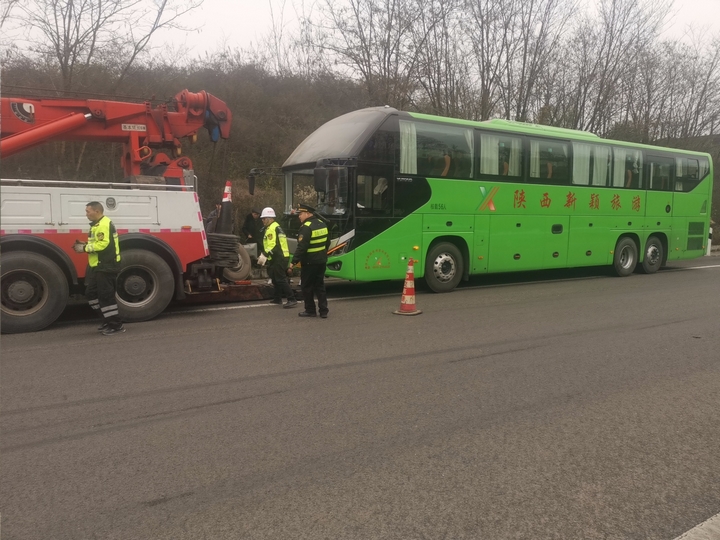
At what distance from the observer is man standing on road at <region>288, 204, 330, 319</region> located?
886 cm

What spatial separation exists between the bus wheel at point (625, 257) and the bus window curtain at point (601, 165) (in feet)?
6.08

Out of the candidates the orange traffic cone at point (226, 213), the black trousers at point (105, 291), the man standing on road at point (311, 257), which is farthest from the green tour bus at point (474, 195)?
the black trousers at point (105, 291)

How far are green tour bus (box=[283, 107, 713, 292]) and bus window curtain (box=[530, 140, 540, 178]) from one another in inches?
0.9

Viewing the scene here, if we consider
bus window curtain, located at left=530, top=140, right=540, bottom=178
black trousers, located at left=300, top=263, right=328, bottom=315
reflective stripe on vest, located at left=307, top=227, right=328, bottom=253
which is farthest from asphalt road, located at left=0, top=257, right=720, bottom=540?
bus window curtain, located at left=530, top=140, right=540, bottom=178

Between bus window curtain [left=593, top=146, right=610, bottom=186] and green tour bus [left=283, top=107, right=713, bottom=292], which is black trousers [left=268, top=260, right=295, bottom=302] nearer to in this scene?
green tour bus [left=283, top=107, right=713, bottom=292]

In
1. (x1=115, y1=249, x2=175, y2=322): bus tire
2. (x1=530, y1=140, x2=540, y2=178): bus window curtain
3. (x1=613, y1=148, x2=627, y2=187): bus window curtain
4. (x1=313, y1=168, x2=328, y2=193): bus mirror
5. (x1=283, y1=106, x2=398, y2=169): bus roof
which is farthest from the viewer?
(x1=613, y1=148, x2=627, y2=187): bus window curtain

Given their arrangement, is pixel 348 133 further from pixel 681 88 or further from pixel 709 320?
pixel 681 88

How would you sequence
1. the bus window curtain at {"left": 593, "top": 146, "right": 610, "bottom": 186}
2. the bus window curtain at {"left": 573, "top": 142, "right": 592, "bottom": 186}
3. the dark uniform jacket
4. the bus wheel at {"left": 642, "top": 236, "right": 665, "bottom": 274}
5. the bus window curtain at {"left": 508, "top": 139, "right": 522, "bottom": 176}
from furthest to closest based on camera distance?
the bus wheel at {"left": 642, "top": 236, "right": 665, "bottom": 274}
the bus window curtain at {"left": 593, "top": 146, "right": 610, "bottom": 186}
the bus window curtain at {"left": 573, "top": 142, "right": 592, "bottom": 186}
the bus window curtain at {"left": 508, "top": 139, "right": 522, "bottom": 176}
the dark uniform jacket

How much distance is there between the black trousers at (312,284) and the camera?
8961 millimetres

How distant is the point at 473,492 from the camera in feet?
11.5

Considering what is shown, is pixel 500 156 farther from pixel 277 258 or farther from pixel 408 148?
pixel 277 258

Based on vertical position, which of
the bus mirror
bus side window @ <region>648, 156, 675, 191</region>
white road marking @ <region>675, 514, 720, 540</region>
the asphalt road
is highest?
bus side window @ <region>648, 156, 675, 191</region>

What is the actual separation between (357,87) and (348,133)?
38.2 ft

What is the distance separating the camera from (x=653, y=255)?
52.9 ft
